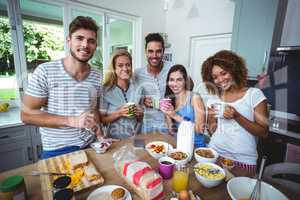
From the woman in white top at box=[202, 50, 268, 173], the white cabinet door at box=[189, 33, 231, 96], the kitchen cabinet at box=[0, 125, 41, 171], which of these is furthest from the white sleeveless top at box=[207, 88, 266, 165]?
the kitchen cabinet at box=[0, 125, 41, 171]

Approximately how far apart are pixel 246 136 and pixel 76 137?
4.25 ft

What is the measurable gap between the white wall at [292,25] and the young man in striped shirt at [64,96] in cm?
197

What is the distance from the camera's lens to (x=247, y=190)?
2.79ft

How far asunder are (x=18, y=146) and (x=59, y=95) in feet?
4.54

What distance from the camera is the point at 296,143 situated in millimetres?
1695

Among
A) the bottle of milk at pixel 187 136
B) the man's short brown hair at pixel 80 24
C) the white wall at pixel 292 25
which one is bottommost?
the bottle of milk at pixel 187 136

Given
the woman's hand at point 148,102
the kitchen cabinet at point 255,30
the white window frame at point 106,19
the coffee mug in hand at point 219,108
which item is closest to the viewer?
the coffee mug in hand at point 219,108

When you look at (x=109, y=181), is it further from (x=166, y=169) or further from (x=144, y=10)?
(x=144, y=10)

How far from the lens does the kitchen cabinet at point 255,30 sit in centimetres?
195

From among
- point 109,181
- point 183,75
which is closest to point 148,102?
point 183,75

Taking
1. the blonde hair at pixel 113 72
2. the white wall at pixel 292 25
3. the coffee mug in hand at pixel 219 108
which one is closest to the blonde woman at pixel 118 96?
the blonde hair at pixel 113 72

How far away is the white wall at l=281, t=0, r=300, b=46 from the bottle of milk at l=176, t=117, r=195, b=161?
1.62 metres

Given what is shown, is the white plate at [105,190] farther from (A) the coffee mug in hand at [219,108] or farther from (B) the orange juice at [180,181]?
(A) the coffee mug in hand at [219,108]

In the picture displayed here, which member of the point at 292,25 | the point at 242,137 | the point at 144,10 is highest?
the point at 144,10
